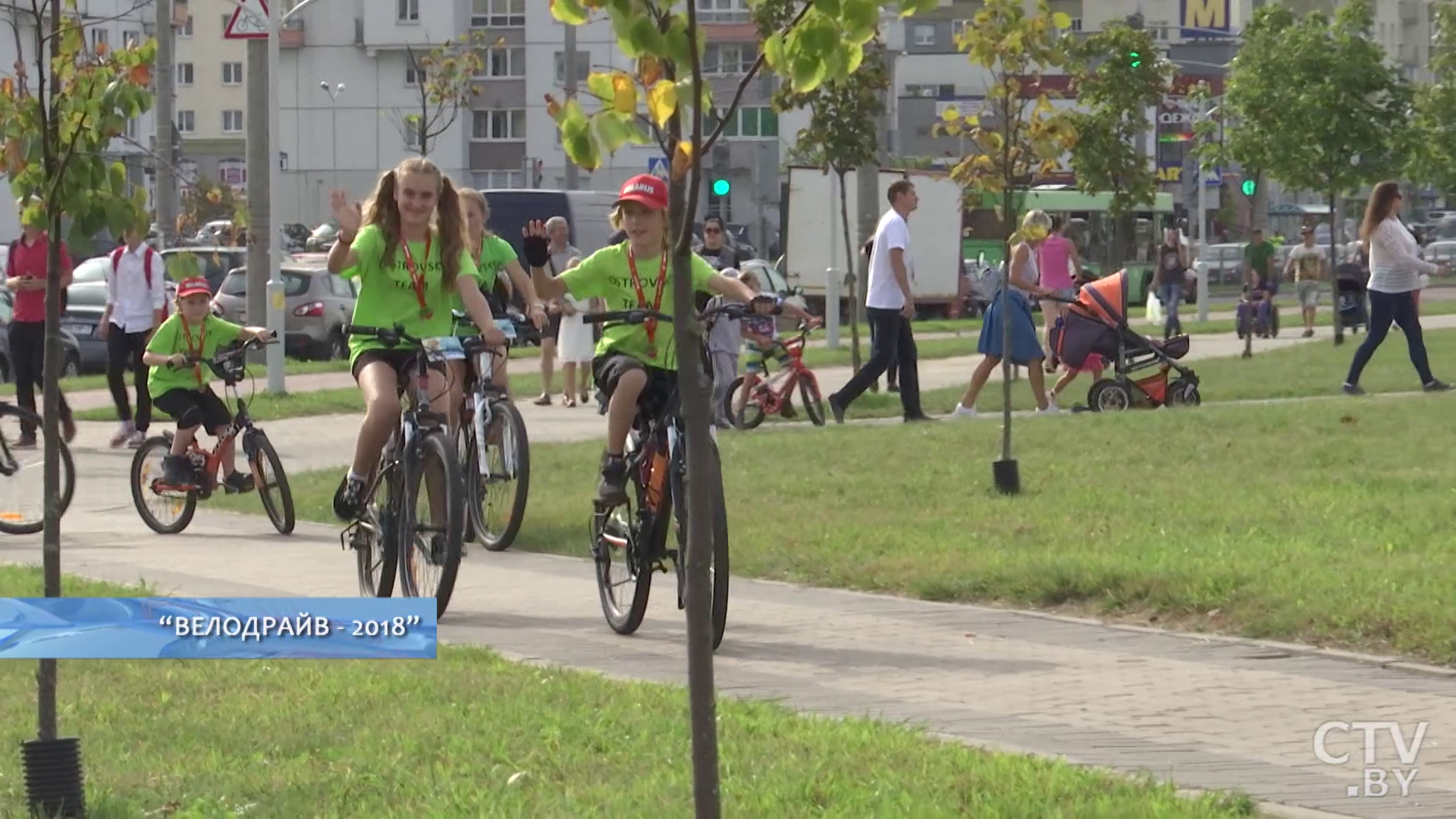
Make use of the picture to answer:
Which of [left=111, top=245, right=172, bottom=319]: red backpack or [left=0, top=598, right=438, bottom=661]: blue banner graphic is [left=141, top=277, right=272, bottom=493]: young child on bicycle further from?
A: [left=0, top=598, right=438, bottom=661]: blue banner graphic

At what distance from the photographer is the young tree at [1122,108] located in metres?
38.7

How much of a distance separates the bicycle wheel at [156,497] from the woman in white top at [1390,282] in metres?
10.6

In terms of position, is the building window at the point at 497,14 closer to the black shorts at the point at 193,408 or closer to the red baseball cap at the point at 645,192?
the black shorts at the point at 193,408

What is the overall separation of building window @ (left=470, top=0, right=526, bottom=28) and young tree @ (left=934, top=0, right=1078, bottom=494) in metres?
84.4

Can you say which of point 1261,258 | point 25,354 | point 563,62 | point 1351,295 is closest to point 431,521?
point 25,354

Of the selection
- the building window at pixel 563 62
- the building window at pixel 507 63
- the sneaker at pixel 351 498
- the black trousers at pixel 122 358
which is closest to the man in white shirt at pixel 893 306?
the black trousers at pixel 122 358

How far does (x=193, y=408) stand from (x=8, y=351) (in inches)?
609

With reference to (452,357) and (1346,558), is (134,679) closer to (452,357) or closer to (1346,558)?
(452,357)

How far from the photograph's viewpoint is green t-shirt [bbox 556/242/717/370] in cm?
925

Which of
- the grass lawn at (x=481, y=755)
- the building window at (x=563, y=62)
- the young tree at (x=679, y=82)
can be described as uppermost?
the building window at (x=563, y=62)

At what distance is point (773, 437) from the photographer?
17.0 metres

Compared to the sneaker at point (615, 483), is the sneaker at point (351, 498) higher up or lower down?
lower down

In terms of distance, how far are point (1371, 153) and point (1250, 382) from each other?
1574cm

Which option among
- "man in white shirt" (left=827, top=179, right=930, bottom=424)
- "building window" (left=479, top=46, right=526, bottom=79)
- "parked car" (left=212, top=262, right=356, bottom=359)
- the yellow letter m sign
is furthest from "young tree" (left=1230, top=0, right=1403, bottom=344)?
the yellow letter m sign
